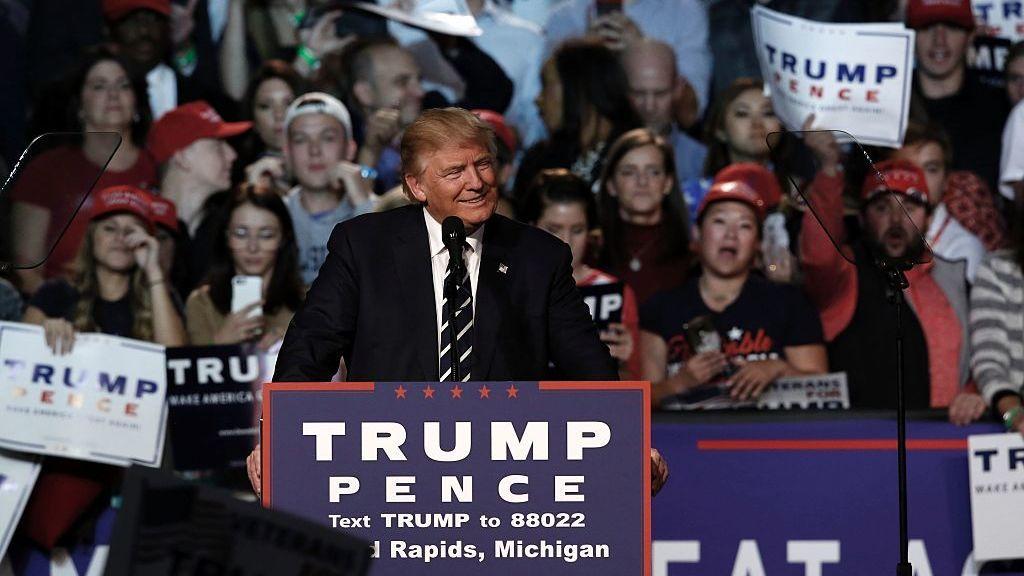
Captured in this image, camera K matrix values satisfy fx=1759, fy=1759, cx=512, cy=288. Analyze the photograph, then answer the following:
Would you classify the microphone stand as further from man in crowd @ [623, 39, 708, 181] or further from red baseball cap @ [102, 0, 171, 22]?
red baseball cap @ [102, 0, 171, 22]

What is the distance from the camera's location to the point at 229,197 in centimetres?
698

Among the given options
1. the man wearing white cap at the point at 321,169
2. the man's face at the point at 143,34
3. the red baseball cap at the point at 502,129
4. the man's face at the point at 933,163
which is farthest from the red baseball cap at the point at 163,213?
the man's face at the point at 933,163

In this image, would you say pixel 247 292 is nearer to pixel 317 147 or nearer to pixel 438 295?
pixel 317 147

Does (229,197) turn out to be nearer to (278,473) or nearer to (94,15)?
(94,15)

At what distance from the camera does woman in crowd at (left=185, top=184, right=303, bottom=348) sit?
6.78 m

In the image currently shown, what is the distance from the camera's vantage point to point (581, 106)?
24.1 ft

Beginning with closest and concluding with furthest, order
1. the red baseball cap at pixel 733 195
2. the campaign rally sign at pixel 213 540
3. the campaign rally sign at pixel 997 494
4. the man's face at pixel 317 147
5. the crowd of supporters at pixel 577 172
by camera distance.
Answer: the campaign rally sign at pixel 213 540 → the campaign rally sign at pixel 997 494 → the crowd of supporters at pixel 577 172 → the red baseball cap at pixel 733 195 → the man's face at pixel 317 147

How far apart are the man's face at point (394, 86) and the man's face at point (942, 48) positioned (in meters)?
2.13

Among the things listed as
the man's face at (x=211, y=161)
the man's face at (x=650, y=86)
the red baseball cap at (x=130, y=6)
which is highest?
the red baseball cap at (x=130, y=6)

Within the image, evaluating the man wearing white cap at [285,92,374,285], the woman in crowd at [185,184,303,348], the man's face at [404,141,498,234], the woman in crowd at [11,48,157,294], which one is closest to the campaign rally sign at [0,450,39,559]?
the woman in crowd at [11,48,157,294]

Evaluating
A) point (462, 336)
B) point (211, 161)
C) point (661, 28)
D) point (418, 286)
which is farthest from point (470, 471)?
point (661, 28)

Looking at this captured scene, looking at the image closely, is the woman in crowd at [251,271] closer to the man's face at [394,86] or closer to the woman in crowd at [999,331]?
the man's face at [394,86]

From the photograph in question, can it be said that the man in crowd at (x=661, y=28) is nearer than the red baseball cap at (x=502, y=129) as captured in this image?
No

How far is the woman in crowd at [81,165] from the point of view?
5414mm
